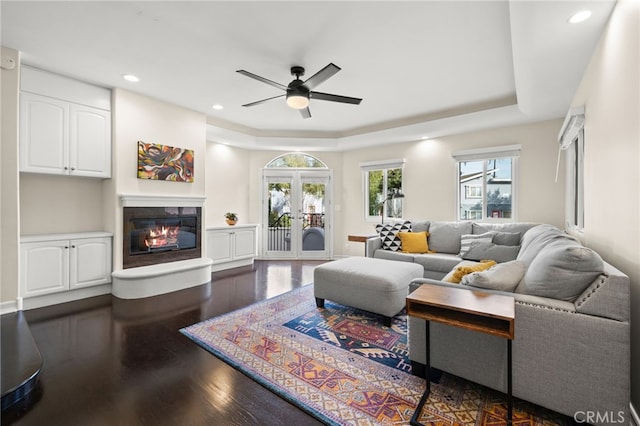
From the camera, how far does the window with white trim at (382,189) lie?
584 cm

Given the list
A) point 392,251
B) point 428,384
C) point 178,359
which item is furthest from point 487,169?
point 178,359

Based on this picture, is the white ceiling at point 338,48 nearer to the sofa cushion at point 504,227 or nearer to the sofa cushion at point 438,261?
the sofa cushion at point 504,227

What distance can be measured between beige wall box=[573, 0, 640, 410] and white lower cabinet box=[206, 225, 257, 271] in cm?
504

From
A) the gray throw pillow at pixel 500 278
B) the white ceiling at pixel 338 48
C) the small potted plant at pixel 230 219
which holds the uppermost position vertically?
the white ceiling at pixel 338 48

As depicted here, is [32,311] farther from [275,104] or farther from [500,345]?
[500,345]

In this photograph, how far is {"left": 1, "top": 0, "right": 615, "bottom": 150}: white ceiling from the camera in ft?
7.30

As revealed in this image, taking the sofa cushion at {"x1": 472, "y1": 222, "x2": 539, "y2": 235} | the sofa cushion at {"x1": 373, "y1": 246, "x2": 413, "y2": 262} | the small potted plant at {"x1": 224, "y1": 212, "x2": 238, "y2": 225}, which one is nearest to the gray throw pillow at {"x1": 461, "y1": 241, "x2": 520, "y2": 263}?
the sofa cushion at {"x1": 472, "y1": 222, "x2": 539, "y2": 235}

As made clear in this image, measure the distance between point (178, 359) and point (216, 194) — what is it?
4.11 meters

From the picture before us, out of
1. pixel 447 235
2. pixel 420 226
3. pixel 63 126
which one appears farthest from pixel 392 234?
pixel 63 126

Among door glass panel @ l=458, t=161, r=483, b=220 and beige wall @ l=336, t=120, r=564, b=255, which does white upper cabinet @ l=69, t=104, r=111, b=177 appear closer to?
beige wall @ l=336, t=120, r=564, b=255

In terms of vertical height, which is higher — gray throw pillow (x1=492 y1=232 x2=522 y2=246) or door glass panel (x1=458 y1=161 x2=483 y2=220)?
door glass panel (x1=458 y1=161 x2=483 y2=220)

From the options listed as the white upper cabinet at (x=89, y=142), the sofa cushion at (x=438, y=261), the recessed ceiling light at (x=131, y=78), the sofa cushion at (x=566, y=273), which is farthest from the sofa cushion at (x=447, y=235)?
the white upper cabinet at (x=89, y=142)

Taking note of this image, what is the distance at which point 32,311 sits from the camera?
3113mm

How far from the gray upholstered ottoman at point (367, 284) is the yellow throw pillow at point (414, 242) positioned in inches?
48.1
